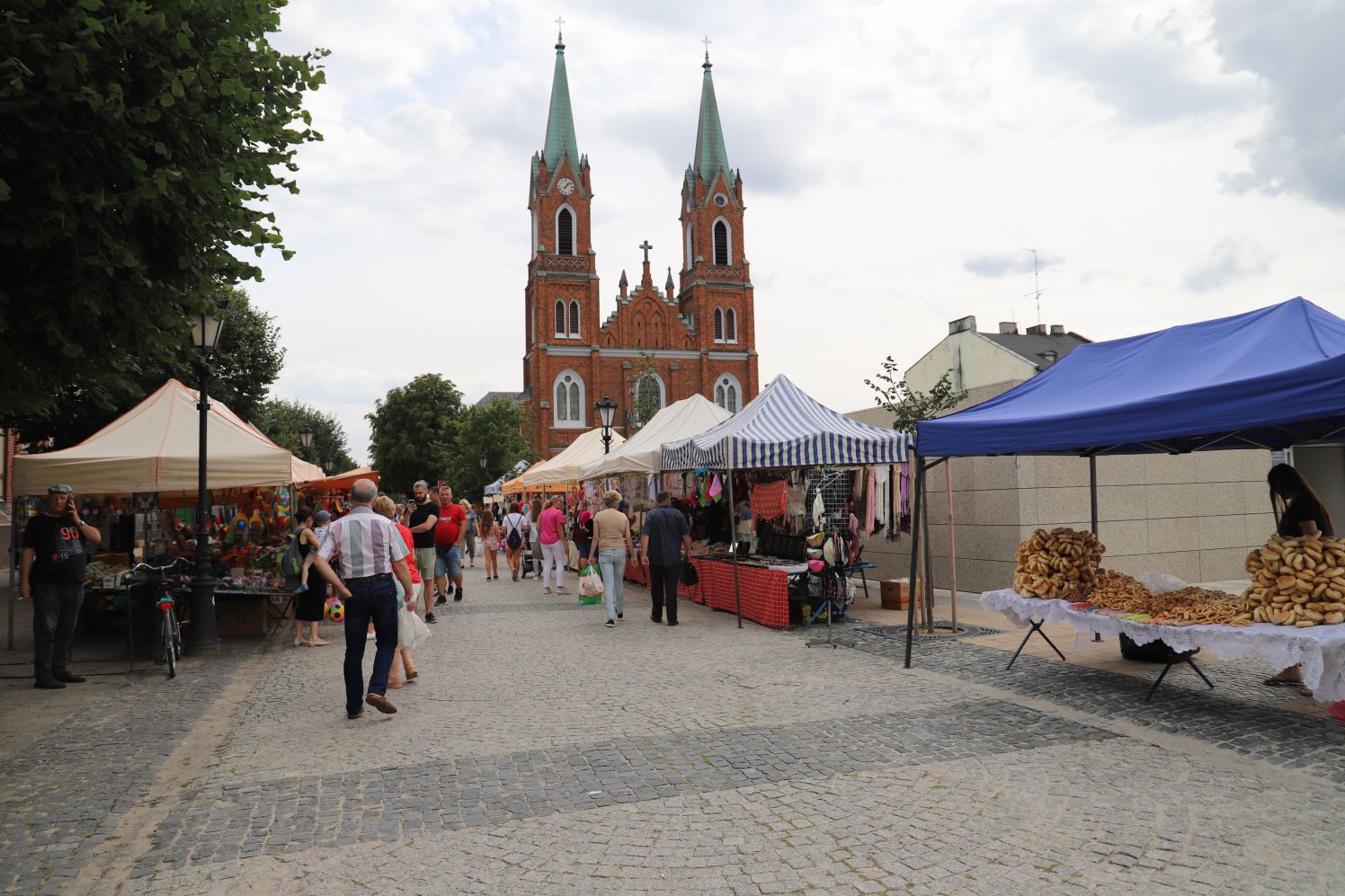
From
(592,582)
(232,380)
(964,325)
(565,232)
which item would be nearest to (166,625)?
(592,582)

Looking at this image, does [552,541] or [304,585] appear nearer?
[304,585]

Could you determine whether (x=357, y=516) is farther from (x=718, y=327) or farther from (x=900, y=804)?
(x=718, y=327)

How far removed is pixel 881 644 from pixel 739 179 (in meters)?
66.8

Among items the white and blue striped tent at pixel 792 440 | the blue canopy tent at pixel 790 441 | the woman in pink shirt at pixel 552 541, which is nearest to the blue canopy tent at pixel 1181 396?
the white and blue striped tent at pixel 792 440

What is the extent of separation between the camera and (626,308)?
70312mm

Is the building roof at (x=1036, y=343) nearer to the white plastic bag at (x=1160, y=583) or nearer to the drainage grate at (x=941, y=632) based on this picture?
the drainage grate at (x=941, y=632)

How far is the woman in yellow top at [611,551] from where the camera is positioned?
1154 centimetres

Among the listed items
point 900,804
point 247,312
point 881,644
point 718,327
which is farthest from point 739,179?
point 900,804

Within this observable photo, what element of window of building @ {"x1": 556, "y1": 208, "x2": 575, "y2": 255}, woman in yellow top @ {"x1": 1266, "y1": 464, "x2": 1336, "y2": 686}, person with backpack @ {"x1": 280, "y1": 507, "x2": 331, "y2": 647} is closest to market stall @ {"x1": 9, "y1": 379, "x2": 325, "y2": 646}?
person with backpack @ {"x1": 280, "y1": 507, "x2": 331, "y2": 647}

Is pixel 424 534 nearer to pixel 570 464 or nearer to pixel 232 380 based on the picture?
pixel 570 464

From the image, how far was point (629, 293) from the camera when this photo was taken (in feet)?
234

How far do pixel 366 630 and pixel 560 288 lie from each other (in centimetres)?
6154

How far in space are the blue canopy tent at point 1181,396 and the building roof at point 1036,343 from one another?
3711 centimetres

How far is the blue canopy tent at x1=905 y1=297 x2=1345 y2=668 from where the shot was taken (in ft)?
18.4
